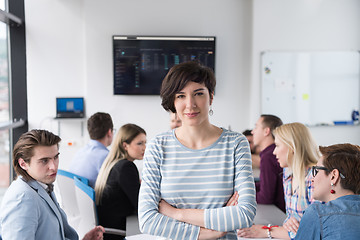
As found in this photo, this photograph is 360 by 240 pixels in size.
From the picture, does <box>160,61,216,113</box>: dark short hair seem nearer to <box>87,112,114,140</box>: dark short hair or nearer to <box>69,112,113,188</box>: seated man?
<box>69,112,113,188</box>: seated man

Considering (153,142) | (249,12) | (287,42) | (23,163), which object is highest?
(249,12)

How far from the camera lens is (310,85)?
523 centimetres

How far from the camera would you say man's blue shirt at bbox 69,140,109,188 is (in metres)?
3.16

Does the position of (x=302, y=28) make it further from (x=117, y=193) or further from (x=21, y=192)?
(x=21, y=192)

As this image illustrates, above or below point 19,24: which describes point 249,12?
above

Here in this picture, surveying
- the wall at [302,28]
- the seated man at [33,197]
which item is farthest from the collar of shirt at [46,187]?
the wall at [302,28]

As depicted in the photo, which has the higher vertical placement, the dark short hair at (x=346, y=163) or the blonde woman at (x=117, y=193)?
the dark short hair at (x=346, y=163)

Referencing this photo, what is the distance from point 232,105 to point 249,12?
1.30 m

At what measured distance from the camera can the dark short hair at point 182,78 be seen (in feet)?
4.75

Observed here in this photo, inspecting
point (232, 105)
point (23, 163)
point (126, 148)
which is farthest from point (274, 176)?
point (232, 105)

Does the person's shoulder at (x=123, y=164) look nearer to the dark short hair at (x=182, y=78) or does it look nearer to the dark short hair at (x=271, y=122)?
the dark short hair at (x=182, y=78)

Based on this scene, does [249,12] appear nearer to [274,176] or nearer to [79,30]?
[79,30]

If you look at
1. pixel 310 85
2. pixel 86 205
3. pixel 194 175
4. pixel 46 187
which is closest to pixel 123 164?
pixel 86 205

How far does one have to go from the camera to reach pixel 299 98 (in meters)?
5.23
